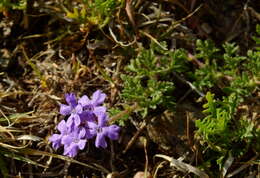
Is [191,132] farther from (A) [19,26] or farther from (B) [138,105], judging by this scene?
(A) [19,26]

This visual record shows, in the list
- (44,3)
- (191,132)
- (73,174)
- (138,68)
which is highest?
(44,3)

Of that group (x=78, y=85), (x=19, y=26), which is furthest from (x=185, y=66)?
(x=19, y=26)

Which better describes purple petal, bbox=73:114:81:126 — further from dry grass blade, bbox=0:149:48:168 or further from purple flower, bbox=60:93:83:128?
dry grass blade, bbox=0:149:48:168

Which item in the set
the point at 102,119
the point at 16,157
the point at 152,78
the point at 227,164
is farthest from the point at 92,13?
the point at 227,164

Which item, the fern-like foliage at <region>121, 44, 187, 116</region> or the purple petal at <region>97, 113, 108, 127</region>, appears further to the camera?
the fern-like foliage at <region>121, 44, 187, 116</region>

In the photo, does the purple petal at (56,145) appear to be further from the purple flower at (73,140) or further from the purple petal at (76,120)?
the purple petal at (76,120)

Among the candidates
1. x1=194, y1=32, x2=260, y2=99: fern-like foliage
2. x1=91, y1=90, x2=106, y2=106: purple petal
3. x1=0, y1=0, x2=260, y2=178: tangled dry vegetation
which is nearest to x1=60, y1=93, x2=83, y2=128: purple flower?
x1=91, y1=90, x2=106, y2=106: purple petal
